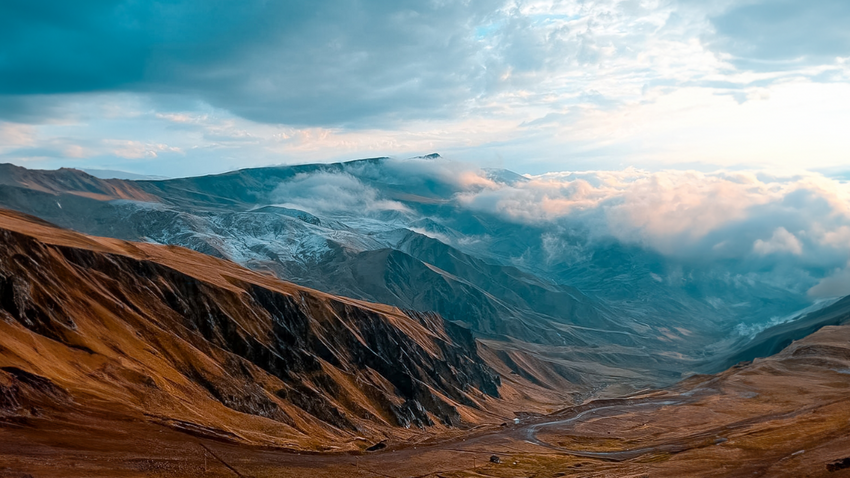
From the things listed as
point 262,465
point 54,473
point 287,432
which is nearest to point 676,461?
point 262,465

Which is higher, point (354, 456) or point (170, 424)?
point (170, 424)

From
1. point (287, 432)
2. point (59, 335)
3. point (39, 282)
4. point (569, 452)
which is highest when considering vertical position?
point (39, 282)

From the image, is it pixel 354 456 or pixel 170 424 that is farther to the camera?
pixel 354 456

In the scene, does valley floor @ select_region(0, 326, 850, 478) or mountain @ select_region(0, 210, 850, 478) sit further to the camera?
mountain @ select_region(0, 210, 850, 478)

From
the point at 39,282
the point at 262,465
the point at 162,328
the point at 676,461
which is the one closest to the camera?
the point at 262,465

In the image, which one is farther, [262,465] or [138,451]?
[262,465]

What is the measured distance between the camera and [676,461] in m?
131

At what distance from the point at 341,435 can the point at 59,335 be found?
85175mm

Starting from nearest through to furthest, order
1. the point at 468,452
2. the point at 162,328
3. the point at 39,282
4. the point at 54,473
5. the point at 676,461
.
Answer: the point at 54,473
the point at 676,461
the point at 39,282
the point at 468,452
the point at 162,328

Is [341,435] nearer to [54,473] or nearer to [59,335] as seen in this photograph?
[59,335]

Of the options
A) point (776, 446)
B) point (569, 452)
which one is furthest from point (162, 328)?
point (776, 446)

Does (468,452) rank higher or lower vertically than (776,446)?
lower

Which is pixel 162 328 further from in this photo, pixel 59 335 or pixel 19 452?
A: pixel 19 452

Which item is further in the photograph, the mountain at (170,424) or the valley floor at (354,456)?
the mountain at (170,424)
